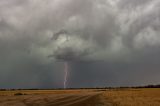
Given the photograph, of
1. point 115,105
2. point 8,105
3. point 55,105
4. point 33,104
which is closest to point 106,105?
point 115,105

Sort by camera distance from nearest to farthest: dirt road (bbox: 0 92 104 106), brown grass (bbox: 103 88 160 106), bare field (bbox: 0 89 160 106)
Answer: dirt road (bbox: 0 92 104 106), bare field (bbox: 0 89 160 106), brown grass (bbox: 103 88 160 106)

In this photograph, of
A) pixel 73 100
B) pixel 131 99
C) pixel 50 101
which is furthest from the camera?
pixel 131 99

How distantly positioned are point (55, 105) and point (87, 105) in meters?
2.89

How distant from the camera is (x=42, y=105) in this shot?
929 inches

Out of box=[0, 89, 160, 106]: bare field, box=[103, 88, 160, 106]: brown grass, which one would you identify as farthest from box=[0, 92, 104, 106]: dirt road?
box=[103, 88, 160, 106]: brown grass

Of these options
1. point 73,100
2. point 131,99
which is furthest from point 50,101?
point 131,99

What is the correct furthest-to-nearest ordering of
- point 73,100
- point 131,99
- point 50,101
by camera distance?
point 131,99 < point 73,100 < point 50,101

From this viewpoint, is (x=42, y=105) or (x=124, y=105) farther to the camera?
(x=124, y=105)

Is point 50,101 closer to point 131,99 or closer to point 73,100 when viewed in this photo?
point 73,100

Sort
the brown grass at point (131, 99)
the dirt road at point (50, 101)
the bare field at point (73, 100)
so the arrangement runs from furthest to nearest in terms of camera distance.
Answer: the brown grass at point (131, 99) → the bare field at point (73, 100) → the dirt road at point (50, 101)

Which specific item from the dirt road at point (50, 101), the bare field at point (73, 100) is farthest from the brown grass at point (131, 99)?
the dirt road at point (50, 101)

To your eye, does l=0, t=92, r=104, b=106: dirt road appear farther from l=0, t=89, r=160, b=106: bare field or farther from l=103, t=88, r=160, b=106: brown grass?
l=103, t=88, r=160, b=106: brown grass

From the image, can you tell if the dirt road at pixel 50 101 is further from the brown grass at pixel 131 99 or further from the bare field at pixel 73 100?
the brown grass at pixel 131 99

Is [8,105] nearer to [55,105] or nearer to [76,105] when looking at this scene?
[55,105]
